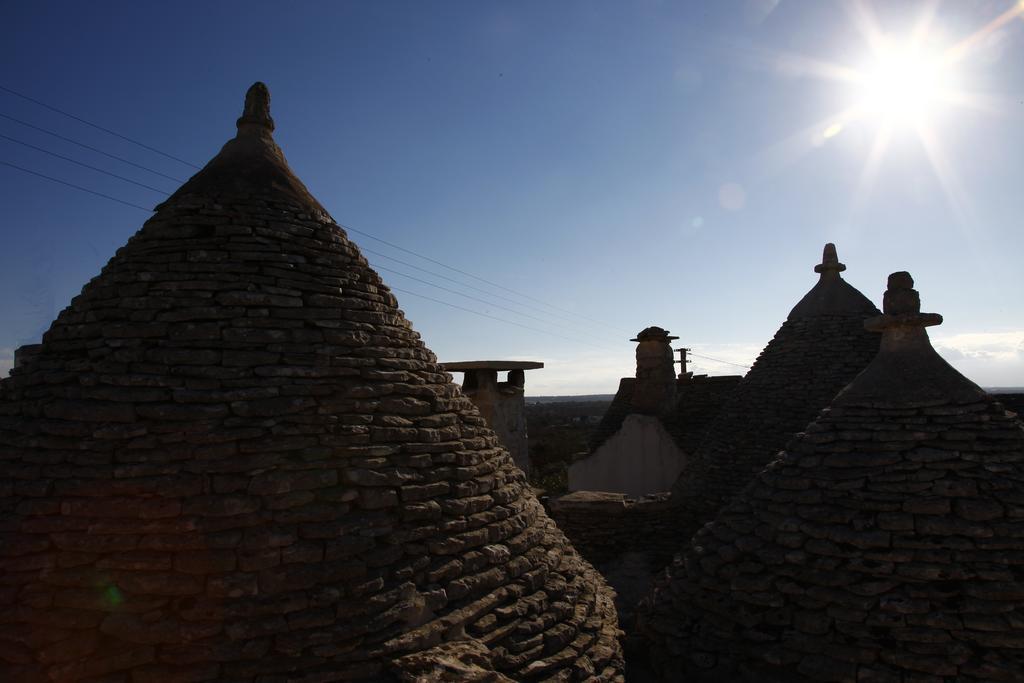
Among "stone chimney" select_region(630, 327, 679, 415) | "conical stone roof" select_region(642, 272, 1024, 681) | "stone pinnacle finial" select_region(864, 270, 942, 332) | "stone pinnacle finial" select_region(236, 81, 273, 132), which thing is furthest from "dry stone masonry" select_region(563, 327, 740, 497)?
"stone pinnacle finial" select_region(236, 81, 273, 132)

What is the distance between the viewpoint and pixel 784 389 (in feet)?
33.4

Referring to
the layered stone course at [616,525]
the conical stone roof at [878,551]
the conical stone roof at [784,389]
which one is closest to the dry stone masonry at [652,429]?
the layered stone course at [616,525]

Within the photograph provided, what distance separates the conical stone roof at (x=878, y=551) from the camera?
5.04 meters

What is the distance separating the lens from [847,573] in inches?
214

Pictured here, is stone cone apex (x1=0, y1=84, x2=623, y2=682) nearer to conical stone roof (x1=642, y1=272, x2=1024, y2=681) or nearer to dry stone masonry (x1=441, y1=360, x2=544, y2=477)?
conical stone roof (x1=642, y1=272, x2=1024, y2=681)

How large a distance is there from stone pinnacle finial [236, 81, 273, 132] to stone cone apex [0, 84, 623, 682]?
0.61 meters

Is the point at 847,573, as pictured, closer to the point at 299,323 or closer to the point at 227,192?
the point at 299,323

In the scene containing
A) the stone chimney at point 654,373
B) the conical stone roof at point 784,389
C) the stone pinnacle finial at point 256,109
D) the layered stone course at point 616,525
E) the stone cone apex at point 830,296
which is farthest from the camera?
the stone chimney at point 654,373

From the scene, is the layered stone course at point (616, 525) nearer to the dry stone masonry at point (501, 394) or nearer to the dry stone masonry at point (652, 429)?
the dry stone masonry at point (501, 394)

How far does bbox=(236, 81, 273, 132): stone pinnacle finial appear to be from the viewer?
18.9ft

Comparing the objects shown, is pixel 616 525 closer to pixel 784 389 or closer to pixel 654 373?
pixel 784 389

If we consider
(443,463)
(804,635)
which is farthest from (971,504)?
(443,463)

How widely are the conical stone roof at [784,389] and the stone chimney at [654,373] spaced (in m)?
4.90

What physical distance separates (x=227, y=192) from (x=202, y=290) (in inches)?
40.5
